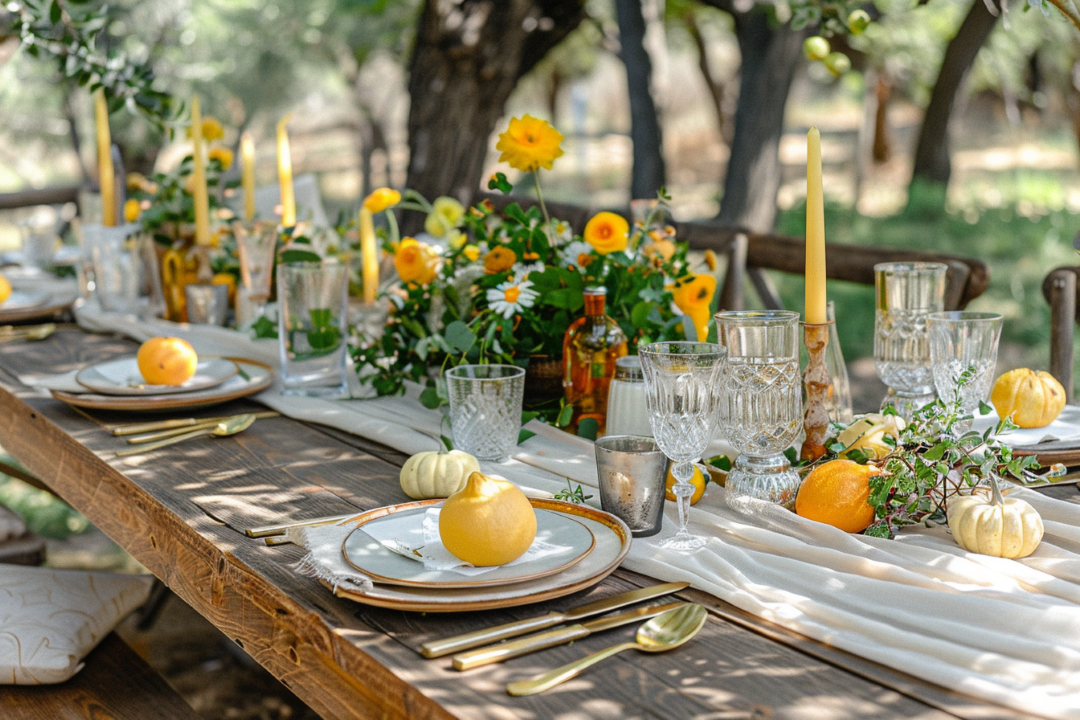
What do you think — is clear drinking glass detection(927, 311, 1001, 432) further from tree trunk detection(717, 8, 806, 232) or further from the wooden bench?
tree trunk detection(717, 8, 806, 232)

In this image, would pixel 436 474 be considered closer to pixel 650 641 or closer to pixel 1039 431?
pixel 650 641

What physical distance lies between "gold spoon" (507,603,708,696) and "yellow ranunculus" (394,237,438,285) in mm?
926

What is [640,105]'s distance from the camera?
512 centimetres

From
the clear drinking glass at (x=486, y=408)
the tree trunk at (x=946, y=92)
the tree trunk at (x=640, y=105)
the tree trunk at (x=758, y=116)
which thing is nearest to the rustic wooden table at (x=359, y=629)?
the clear drinking glass at (x=486, y=408)

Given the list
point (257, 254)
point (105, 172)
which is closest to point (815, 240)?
point (257, 254)

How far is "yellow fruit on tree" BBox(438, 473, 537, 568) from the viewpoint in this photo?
95 cm

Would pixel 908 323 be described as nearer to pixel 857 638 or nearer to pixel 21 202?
pixel 857 638

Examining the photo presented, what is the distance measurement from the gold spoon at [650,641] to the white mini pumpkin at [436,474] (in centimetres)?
38

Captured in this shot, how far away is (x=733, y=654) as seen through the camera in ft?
2.82

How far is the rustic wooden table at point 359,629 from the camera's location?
2.55 feet

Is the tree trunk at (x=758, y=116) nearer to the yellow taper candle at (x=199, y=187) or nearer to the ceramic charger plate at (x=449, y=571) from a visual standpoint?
the yellow taper candle at (x=199, y=187)

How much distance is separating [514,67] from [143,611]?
97.2 inches

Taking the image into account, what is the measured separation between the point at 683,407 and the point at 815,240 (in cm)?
28

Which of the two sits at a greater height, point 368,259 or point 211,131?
point 211,131
